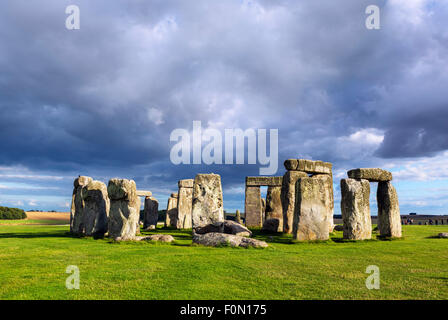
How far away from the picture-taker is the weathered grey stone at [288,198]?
17453 mm

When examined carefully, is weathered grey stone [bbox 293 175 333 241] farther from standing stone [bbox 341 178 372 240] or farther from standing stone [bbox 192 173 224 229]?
standing stone [bbox 192 173 224 229]

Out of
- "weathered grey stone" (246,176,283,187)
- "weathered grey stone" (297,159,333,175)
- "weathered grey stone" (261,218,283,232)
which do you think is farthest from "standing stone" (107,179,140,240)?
"weathered grey stone" (246,176,283,187)

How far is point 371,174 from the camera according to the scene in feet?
48.0

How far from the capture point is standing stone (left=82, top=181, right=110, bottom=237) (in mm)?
15750

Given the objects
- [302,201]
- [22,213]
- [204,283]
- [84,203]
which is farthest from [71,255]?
[22,213]

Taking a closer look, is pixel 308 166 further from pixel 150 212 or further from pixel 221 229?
pixel 150 212

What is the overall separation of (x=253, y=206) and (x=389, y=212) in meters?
10.8

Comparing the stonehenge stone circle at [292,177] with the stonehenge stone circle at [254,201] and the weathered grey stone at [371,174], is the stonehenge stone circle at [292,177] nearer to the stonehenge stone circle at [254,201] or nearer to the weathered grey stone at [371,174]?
the weathered grey stone at [371,174]

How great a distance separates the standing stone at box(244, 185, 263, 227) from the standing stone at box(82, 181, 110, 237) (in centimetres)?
1077

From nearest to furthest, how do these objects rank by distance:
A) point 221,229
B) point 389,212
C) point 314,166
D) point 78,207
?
1. point 389,212
2. point 221,229
3. point 78,207
4. point 314,166

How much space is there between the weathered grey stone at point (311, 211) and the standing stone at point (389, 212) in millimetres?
3608

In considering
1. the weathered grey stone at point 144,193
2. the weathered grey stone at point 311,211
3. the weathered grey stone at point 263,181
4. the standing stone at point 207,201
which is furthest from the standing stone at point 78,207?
the weathered grey stone at point 263,181

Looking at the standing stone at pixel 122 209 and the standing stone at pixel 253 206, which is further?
the standing stone at pixel 253 206

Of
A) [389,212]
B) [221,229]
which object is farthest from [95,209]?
[389,212]
